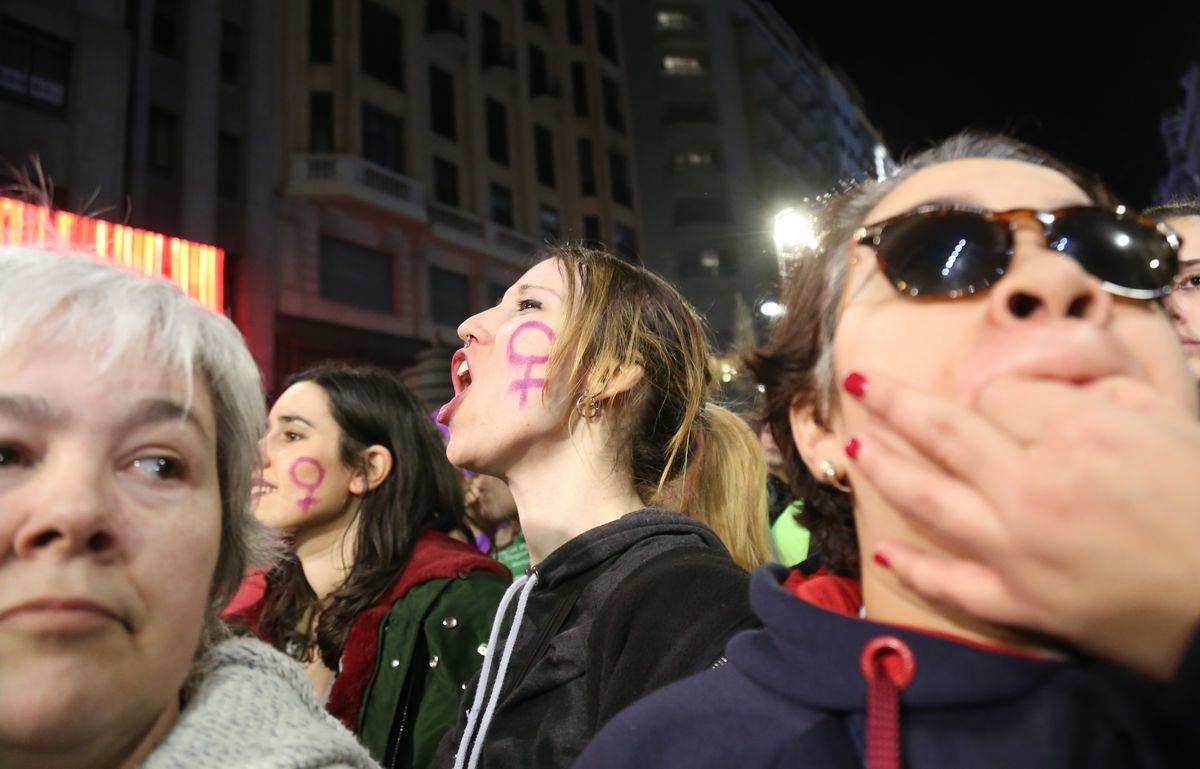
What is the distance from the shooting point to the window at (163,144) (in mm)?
15805

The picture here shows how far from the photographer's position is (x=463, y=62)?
23.5 m

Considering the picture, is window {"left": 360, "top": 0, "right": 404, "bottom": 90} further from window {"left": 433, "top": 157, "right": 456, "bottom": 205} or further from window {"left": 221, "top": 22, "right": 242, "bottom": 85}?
window {"left": 221, "top": 22, "right": 242, "bottom": 85}

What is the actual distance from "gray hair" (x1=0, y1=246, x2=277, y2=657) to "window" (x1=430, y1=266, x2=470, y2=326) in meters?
19.5

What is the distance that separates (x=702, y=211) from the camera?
3422cm

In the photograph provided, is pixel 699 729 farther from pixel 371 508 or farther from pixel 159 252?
pixel 159 252

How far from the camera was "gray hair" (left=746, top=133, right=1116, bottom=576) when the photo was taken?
1416mm

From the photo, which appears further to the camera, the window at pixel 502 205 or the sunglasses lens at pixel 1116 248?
the window at pixel 502 205

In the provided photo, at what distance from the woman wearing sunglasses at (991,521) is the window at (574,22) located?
3044 cm

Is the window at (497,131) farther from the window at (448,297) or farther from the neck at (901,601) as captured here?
the neck at (901,601)

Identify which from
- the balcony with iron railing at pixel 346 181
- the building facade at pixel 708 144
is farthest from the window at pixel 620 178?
the balcony with iron railing at pixel 346 181

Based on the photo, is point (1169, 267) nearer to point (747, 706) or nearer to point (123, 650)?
point (747, 706)

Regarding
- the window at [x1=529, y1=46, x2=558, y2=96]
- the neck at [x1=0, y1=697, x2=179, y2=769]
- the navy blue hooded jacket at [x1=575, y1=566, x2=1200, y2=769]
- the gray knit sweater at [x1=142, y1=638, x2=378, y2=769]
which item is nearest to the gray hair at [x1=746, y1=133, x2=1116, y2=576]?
the navy blue hooded jacket at [x1=575, y1=566, x2=1200, y2=769]

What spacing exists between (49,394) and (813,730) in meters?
1.23

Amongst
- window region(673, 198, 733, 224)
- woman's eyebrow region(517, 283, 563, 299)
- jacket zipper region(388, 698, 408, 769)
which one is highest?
window region(673, 198, 733, 224)
